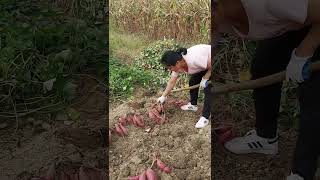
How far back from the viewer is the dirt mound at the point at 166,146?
222cm

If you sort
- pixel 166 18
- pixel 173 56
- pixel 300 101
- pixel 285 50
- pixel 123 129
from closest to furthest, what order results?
pixel 300 101 < pixel 285 50 < pixel 173 56 < pixel 123 129 < pixel 166 18

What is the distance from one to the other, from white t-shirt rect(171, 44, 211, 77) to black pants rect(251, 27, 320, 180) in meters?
0.20

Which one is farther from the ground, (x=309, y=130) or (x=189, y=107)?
(x=309, y=130)

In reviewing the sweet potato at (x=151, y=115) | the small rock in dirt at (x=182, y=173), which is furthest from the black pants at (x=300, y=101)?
the sweet potato at (x=151, y=115)

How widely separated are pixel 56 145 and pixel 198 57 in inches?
28.4

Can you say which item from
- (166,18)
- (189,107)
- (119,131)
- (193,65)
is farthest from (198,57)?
(119,131)

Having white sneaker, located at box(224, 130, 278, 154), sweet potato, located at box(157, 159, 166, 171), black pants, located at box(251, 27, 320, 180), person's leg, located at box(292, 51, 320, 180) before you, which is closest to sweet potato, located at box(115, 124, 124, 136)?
sweet potato, located at box(157, 159, 166, 171)

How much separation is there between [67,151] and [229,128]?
2.44 feet

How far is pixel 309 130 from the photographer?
185 cm

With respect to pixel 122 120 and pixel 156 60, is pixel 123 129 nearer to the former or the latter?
pixel 122 120

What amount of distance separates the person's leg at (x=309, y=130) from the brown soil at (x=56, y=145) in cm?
80

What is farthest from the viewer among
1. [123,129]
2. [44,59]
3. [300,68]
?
[44,59]

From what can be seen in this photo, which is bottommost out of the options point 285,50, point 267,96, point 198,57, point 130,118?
point 130,118

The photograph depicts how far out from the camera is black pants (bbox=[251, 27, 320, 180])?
183 centimetres
